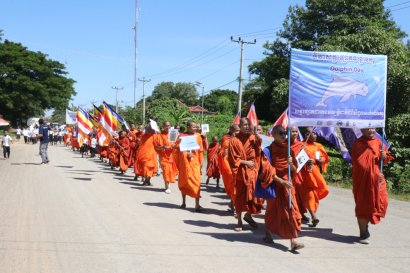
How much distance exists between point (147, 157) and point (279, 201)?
8190mm

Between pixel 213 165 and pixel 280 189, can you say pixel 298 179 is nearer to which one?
pixel 280 189

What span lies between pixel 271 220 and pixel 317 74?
2.18 metres

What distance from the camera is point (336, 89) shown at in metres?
6.97

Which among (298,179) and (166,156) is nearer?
(298,179)

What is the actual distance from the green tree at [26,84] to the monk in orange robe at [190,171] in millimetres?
53193

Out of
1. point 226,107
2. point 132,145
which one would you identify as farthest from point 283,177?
point 226,107

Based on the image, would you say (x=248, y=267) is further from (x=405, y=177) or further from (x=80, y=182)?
(x=405, y=177)

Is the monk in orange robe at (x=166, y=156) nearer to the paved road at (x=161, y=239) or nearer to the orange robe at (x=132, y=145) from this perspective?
the paved road at (x=161, y=239)

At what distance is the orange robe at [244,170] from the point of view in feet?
24.8

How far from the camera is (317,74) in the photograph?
6898 mm

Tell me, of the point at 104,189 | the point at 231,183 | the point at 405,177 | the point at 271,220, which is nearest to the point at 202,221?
the point at 231,183

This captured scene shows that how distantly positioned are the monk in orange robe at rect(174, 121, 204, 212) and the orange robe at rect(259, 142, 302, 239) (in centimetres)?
295

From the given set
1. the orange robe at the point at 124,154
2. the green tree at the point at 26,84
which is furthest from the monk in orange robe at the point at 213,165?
the green tree at the point at 26,84

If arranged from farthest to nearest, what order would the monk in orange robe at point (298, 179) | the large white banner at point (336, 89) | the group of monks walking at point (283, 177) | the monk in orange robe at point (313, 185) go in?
the monk in orange robe at point (313, 185), the monk in orange robe at point (298, 179), the large white banner at point (336, 89), the group of monks walking at point (283, 177)
